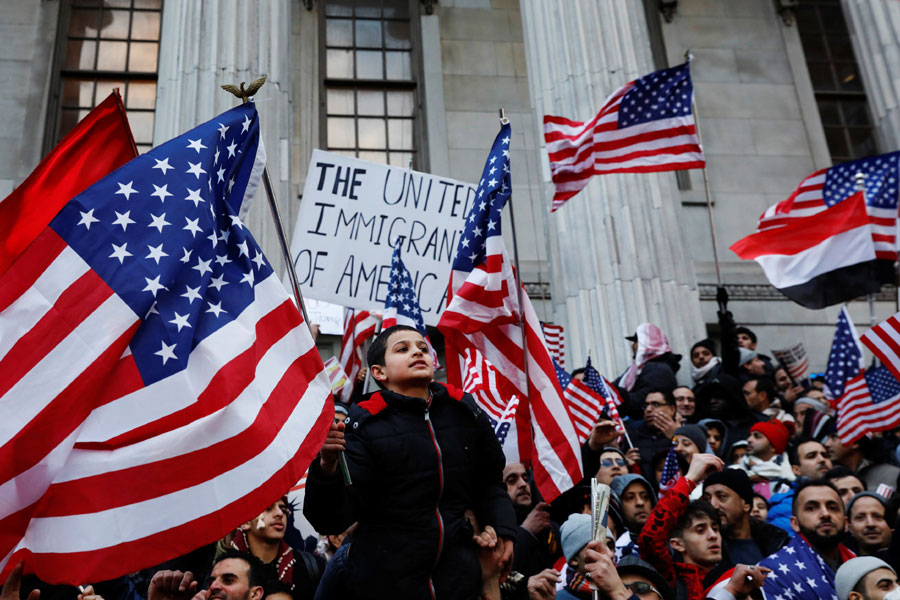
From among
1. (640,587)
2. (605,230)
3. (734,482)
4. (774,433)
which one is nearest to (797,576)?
(640,587)

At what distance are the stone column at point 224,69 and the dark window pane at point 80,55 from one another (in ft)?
15.3

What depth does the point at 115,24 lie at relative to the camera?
17422 mm

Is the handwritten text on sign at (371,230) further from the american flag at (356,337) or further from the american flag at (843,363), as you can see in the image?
the american flag at (843,363)

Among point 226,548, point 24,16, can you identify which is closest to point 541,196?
point 24,16

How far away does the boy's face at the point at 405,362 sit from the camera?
14.4 ft

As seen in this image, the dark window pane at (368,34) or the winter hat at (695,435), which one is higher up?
the dark window pane at (368,34)

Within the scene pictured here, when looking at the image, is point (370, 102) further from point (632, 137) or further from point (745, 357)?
point (745, 357)

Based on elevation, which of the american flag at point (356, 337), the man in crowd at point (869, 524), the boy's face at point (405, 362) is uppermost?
the american flag at point (356, 337)

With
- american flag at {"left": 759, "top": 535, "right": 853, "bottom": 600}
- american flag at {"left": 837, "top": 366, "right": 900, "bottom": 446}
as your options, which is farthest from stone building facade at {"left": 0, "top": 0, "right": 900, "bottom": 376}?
american flag at {"left": 759, "top": 535, "right": 853, "bottom": 600}

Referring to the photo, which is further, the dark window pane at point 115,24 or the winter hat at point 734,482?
the dark window pane at point 115,24

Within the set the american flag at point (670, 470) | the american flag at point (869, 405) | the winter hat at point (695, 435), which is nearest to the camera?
the american flag at point (670, 470)

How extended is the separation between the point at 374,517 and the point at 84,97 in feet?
47.5

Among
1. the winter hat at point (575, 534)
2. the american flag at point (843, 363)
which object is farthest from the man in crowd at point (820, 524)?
the american flag at point (843, 363)

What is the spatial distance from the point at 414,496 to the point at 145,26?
15.2m
